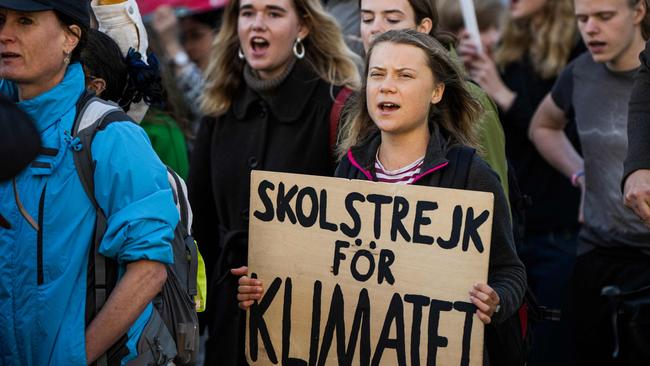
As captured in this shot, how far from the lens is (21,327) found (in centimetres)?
321

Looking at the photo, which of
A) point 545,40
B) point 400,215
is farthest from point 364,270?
point 545,40

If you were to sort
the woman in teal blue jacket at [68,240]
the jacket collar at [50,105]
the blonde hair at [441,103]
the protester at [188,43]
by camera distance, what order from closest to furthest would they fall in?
1. the woman in teal blue jacket at [68,240]
2. the jacket collar at [50,105]
3. the blonde hair at [441,103]
4. the protester at [188,43]

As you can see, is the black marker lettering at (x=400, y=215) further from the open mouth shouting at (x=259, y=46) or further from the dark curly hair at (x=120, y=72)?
the open mouth shouting at (x=259, y=46)

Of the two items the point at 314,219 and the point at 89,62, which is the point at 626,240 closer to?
the point at 314,219

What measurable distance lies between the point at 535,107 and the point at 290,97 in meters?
2.33

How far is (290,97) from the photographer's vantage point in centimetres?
515

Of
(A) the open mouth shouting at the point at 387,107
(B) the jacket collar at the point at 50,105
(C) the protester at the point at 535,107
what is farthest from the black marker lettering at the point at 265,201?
(C) the protester at the point at 535,107

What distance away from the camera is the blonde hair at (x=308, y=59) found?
5.25m

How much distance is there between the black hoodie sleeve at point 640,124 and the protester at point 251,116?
1.49 meters

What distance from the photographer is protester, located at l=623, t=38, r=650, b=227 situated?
3807mm

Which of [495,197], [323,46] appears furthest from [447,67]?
[323,46]

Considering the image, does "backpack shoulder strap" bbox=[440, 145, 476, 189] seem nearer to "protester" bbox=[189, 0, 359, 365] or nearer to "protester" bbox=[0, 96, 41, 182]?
"protester" bbox=[189, 0, 359, 365]

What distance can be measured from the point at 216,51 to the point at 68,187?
239 centimetres

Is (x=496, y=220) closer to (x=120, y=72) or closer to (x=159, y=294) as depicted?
(x=159, y=294)
